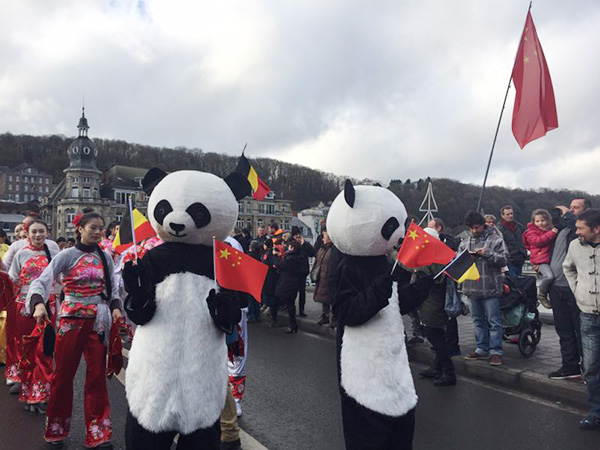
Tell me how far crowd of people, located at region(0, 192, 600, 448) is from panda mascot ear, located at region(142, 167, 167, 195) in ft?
1.63

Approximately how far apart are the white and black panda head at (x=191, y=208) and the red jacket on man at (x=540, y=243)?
439 cm

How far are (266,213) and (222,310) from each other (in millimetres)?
89562

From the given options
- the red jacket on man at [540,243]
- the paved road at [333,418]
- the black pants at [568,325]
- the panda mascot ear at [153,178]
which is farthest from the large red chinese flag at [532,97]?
the panda mascot ear at [153,178]

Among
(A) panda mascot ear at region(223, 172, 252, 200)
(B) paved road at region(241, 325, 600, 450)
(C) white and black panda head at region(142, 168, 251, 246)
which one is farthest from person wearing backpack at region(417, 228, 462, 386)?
(C) white and black panda head at region(142, 168, 251, 246)

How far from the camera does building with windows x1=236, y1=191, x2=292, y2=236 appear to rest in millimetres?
90500

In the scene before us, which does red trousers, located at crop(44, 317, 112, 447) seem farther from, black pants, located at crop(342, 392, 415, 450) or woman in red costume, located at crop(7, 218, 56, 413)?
black pants, located at crop(342, 392, 415, 450)

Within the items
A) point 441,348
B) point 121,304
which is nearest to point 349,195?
point 121,304

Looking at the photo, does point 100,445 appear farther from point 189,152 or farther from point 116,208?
point 189,152

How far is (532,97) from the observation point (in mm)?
8656

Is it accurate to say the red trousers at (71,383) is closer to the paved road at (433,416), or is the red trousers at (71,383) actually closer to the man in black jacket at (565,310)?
the paved road at (433,416)

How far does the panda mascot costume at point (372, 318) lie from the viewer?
2727 mm

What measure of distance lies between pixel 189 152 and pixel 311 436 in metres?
106

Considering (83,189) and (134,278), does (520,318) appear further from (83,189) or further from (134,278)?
(83,189)

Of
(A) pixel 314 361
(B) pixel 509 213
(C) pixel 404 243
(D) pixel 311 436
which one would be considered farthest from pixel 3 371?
(B) pixel 509 213
